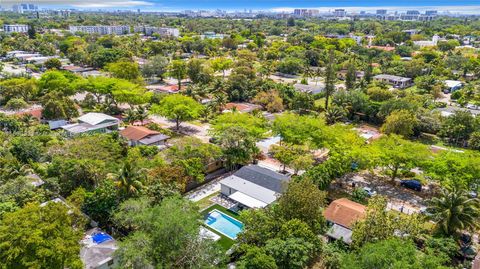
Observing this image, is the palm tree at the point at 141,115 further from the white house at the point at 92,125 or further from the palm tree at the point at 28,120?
the palm tree at the point at 28,120

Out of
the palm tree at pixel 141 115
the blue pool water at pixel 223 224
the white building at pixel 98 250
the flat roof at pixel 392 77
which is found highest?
the flat roof at pixel 392 77

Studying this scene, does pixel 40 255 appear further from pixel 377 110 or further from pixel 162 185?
pixel 377 110

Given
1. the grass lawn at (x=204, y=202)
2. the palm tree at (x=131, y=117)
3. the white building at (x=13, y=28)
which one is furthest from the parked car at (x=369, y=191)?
the white building at (x=13, y=28)

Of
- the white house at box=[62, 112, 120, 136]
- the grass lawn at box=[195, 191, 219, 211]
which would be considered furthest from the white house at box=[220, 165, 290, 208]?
the white house at box=[62, 112, 120, 136]

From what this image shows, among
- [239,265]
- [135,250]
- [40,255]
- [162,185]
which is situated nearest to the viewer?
[40,255]

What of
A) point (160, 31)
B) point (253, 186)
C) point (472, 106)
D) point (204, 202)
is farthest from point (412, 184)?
point (160, 31)

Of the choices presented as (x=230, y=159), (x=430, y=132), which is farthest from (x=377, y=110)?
(x=230, y=159)

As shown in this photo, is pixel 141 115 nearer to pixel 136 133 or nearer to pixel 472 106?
pixel 136 133
